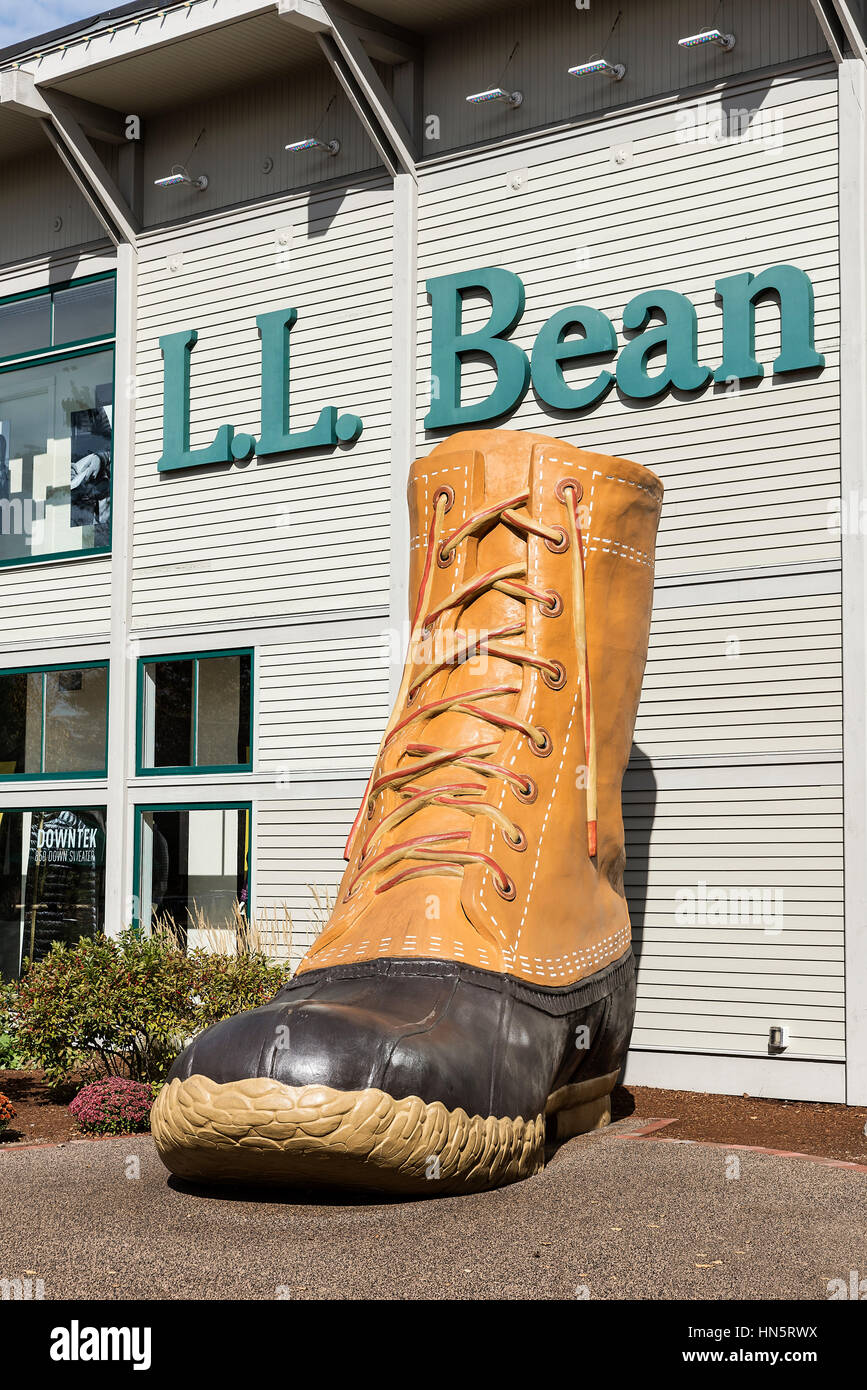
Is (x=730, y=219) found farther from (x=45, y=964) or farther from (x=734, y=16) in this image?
(x=45, y=964)

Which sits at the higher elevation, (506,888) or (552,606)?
(552,606)

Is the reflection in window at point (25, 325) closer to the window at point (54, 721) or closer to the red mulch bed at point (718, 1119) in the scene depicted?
the window at point (54, 721)

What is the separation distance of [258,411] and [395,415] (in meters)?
1.40

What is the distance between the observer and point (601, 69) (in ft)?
30.2

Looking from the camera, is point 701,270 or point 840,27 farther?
point 701,270

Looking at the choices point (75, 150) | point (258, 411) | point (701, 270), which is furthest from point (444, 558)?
point (75, 150)

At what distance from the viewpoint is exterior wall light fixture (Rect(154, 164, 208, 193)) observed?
444 inches

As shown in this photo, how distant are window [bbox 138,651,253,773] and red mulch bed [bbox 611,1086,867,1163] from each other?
419 cm

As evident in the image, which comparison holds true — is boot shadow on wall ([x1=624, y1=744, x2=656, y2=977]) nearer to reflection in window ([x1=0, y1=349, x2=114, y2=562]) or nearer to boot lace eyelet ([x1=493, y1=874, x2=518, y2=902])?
boot lace eyelet ([x1=493, y1=874, x2=518, y2=902])

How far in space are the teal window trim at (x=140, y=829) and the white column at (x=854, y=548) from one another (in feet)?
14.9

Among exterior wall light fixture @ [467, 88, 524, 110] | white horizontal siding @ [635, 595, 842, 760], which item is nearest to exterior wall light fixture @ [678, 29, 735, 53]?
exterior wall light fixture @ [467, 88, 524, 110]

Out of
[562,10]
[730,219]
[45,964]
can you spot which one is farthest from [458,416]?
[45,964]

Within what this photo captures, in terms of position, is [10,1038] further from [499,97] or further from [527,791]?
[499,97]

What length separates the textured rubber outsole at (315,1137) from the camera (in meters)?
3.92
